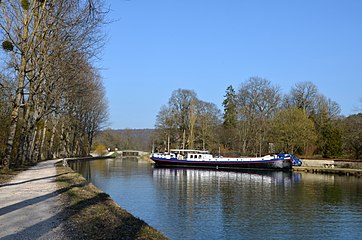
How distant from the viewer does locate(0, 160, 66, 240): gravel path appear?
7617 millimetres

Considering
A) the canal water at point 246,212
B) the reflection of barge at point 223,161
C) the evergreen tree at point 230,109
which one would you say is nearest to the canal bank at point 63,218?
the canal water at point 246,212

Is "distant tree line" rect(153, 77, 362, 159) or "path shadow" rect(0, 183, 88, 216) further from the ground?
"distant tree line" rect(153, 77, 362, 159)

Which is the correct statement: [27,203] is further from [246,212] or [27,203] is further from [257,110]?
[257,110]

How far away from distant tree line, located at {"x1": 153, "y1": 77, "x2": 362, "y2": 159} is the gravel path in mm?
39362

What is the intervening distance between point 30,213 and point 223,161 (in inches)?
1748

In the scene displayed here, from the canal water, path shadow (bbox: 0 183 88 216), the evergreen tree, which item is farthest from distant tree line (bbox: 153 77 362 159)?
path shadow (bbox: 0 183 88 216)

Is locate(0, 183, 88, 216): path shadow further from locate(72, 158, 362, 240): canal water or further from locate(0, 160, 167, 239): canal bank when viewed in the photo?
locate(72, 158, 362, 240): canal water

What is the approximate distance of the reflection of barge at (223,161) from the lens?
48.6m

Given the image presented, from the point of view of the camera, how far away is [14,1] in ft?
66.3

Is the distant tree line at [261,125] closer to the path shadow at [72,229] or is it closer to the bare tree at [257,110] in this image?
the bare tree at [257,110]

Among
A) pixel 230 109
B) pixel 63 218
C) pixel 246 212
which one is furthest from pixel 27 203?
pixel 230 109

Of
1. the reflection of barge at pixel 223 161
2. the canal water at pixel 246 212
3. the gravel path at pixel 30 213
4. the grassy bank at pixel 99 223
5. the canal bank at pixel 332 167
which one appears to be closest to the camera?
the gravel path at pixel 30 213

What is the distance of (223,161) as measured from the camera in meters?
53.0

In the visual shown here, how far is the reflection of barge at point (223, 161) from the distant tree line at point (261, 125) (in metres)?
5.53
